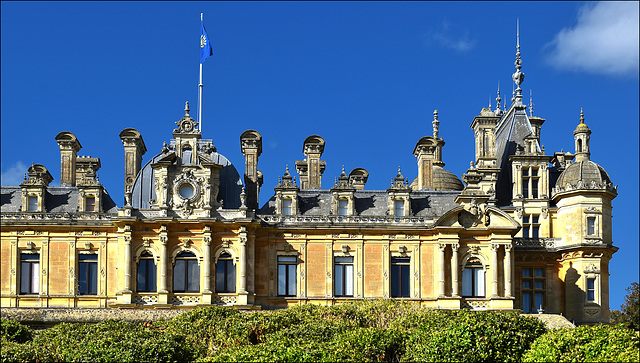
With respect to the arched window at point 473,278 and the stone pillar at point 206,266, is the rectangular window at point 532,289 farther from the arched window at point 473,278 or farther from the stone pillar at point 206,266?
the stone pillar at point 206,266

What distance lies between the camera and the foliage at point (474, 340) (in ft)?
159

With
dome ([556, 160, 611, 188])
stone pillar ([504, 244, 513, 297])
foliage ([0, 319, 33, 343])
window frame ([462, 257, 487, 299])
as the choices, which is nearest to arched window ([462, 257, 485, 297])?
window frame ([462, 257, 487, 299])

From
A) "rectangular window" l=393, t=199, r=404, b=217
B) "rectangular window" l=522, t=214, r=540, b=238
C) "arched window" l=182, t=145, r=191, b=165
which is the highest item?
"arched window" l=182, t=145, r=191, b=165

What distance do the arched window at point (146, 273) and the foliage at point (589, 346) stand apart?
24.9m

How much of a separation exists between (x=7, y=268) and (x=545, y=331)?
98.6ft

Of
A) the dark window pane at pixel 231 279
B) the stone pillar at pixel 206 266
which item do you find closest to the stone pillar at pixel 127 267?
the stone pillar at pixel 206 266

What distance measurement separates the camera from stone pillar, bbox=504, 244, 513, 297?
66.3 metres

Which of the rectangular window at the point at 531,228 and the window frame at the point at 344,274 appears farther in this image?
the rectangular window at the point at 531,228

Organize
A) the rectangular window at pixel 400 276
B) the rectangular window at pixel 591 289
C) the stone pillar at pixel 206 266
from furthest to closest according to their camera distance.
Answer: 1. the rectangular window at pixel 591 289
2. the rectangular window at pixel 400 276
3. the stone pillar at pixel 206 266

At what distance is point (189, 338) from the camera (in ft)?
172

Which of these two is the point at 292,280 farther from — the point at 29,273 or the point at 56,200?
→ the point at 29,273

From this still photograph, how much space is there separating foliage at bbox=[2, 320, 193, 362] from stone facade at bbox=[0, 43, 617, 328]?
1376cm

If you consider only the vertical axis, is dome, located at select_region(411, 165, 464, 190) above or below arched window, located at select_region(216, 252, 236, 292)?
above

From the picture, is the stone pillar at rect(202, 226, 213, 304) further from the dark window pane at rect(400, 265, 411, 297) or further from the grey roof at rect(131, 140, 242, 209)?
the dark window pane at rect(400, 265, 411, 297)
